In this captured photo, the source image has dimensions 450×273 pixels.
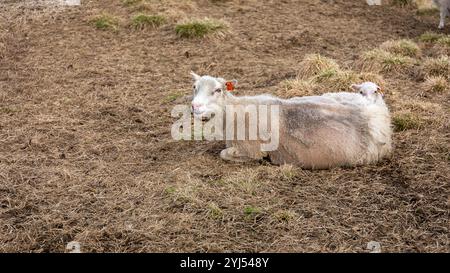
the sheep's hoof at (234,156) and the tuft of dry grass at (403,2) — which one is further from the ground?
the tuft of dry grass at (403,2)

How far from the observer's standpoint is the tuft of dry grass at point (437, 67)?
9683mm

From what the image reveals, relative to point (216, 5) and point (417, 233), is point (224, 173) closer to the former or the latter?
point (417, 233)

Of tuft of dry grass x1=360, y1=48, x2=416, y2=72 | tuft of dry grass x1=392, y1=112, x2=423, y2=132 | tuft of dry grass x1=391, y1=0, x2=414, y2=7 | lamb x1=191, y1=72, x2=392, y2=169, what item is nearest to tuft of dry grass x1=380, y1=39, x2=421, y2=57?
tuft of dry grass x1=360, y1=48, x2=416, y2=72

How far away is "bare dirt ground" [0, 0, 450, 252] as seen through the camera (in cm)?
530

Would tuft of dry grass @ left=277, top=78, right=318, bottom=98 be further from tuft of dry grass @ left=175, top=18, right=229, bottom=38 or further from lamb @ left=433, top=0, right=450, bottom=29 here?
lamb @ left=433, top=0, right=450, bottom=29

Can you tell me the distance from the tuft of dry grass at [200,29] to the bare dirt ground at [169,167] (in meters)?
0.21

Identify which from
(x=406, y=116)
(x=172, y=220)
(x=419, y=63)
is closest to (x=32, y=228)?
(x=172, y=220)

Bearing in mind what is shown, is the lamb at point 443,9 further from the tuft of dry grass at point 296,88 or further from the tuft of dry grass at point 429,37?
the tuft of dry grass at point 296,88

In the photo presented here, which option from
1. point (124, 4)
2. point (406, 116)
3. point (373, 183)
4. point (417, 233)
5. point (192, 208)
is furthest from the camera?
point (124, 4)

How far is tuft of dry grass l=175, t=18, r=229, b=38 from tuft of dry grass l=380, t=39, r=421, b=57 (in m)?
3.55

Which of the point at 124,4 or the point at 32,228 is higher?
the point at 124,4

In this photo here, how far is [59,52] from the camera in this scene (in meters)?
11.3

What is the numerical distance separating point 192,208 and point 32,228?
1637 millimetres

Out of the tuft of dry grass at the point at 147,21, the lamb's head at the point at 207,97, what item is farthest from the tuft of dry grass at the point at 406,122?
the tuft of dry grass at the point at 147,21
